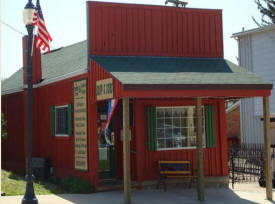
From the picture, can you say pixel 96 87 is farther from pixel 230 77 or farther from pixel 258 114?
pixel 258 114

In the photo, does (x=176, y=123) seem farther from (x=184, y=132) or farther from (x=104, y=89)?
(x=104, y=89)

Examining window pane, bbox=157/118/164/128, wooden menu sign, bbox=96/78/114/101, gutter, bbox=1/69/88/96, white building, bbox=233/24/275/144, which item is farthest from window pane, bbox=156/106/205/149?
white building, bbox=233/24/275/144

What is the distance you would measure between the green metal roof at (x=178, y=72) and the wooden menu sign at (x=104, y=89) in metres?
0.29

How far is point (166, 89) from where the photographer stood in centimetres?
1103

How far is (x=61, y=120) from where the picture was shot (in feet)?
51.1

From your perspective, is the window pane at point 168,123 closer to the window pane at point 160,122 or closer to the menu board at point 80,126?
the window pane at point 160,122

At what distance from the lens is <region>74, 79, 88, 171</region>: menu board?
13.5 metres

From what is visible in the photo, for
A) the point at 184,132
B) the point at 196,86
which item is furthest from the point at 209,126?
the point at 196,86

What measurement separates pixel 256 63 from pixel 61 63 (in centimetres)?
1051

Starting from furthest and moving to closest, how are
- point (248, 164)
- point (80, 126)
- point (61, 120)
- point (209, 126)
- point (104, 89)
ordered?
point (248, 164)
point (61, 120)
point (209, 126)
point (80, 126)
point (104, 89)

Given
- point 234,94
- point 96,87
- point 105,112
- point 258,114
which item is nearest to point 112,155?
point 105,112

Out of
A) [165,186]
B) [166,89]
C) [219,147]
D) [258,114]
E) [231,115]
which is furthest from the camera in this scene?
[231,115]

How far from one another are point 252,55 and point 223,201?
13.1m

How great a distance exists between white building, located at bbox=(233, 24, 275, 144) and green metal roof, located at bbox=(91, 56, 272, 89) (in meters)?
9.13
